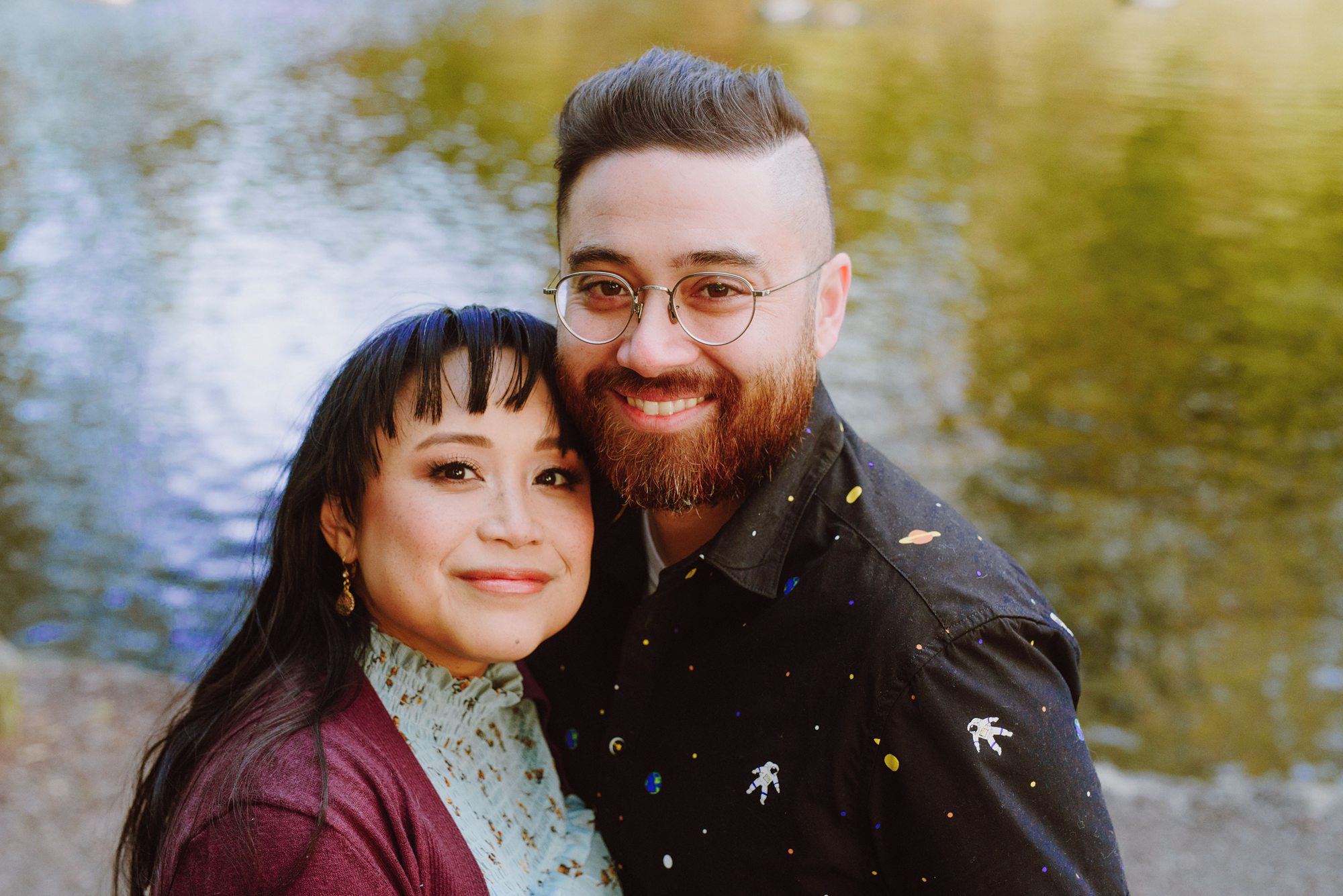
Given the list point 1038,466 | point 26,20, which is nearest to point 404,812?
point 1038,466

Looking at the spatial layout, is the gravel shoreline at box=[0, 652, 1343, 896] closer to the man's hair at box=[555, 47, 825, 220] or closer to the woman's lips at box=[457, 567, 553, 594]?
the woman's lips at box=[457, 567, 553, 594]

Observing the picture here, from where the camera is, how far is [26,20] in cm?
2764

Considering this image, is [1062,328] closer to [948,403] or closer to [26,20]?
[948,403]

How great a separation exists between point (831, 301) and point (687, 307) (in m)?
0.48

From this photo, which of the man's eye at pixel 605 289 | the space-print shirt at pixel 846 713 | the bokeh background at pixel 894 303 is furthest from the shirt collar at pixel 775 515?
the bokeh background at pixel 894 303

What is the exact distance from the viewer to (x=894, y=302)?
497 inches

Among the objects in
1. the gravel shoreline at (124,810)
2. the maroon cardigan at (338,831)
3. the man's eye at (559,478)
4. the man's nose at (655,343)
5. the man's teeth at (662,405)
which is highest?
the man's nose at (655,343)

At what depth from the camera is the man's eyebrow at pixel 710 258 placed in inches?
92.8

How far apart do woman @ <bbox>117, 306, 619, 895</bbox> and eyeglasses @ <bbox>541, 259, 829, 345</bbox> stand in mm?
111

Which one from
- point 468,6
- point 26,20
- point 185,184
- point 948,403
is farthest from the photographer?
point 468,6

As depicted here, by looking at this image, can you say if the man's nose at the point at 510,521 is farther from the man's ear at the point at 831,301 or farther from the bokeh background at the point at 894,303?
the man's ear at the point at 831,301

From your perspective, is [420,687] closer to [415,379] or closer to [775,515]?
[415,379]

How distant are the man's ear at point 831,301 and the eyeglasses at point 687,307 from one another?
0.24 m

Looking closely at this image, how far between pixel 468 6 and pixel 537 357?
34404mm
